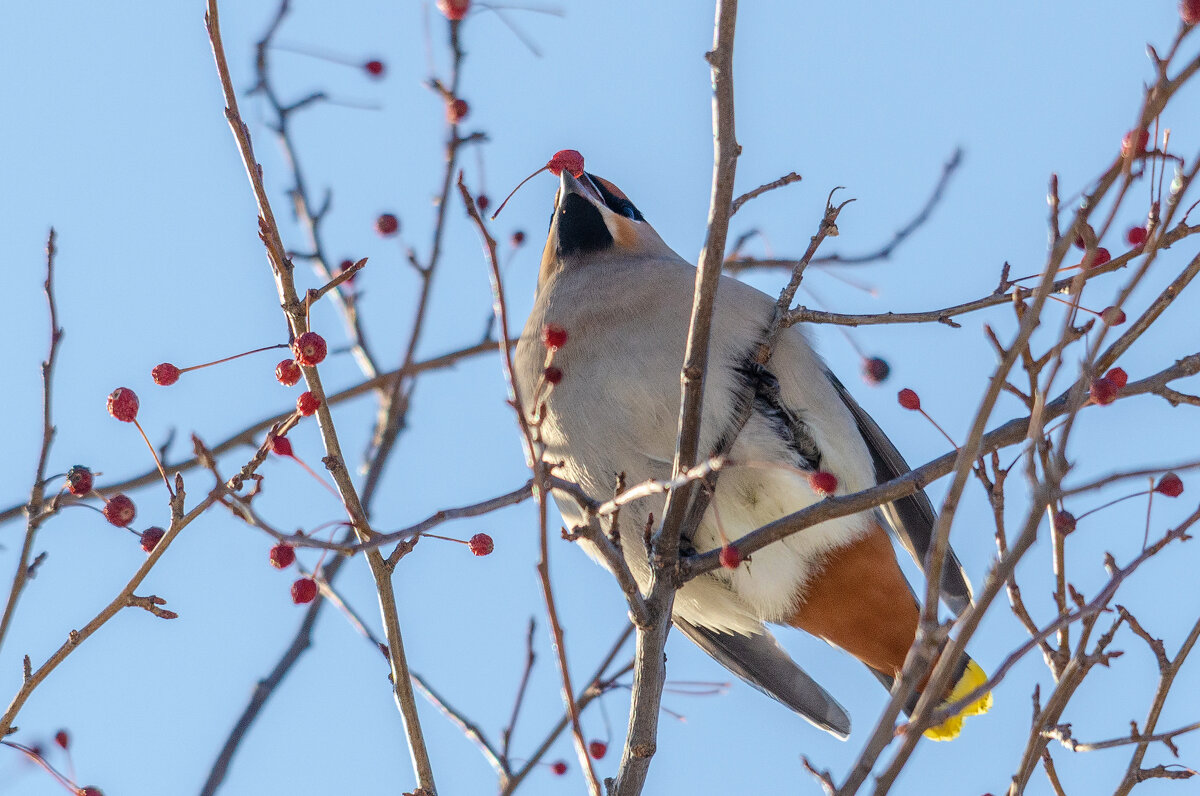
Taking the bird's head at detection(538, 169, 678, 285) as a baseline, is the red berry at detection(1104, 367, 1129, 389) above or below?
below

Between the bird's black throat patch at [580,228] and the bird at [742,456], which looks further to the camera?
the bird's black throat patch at [580,228]

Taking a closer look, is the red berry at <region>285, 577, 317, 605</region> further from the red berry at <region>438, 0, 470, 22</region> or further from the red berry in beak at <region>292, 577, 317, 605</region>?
the red berry at <region>438, 0, 470, 22</region>

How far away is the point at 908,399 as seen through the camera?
3.04m

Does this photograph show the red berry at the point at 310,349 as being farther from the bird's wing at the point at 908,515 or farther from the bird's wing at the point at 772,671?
the bird's wing at the point at 772,671

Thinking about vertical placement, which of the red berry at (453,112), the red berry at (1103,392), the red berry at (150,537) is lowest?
the red berry at (150,537)

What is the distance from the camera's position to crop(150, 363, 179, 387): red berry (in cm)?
277

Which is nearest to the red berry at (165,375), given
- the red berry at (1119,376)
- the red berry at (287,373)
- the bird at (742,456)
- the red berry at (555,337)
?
the red berry at (287,373)

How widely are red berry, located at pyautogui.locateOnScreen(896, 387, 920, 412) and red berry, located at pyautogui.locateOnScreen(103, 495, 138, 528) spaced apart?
5.42 ft

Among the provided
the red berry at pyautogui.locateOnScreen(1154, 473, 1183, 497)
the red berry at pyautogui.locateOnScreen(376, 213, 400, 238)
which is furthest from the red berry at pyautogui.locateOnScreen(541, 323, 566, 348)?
the red berry at pyautogui.locateOnScreen(1154, 473, 1183, 497)

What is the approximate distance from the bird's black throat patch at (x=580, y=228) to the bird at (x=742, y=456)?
0.07ft

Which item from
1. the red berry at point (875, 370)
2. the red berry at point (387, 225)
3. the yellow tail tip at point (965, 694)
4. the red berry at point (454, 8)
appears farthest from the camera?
the yellow tail tip at point (965, 694)

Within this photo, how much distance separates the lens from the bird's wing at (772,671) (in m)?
4.50

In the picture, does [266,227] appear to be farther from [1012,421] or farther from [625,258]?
[625,258]

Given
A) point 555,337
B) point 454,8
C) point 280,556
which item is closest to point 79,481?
point 280,556
